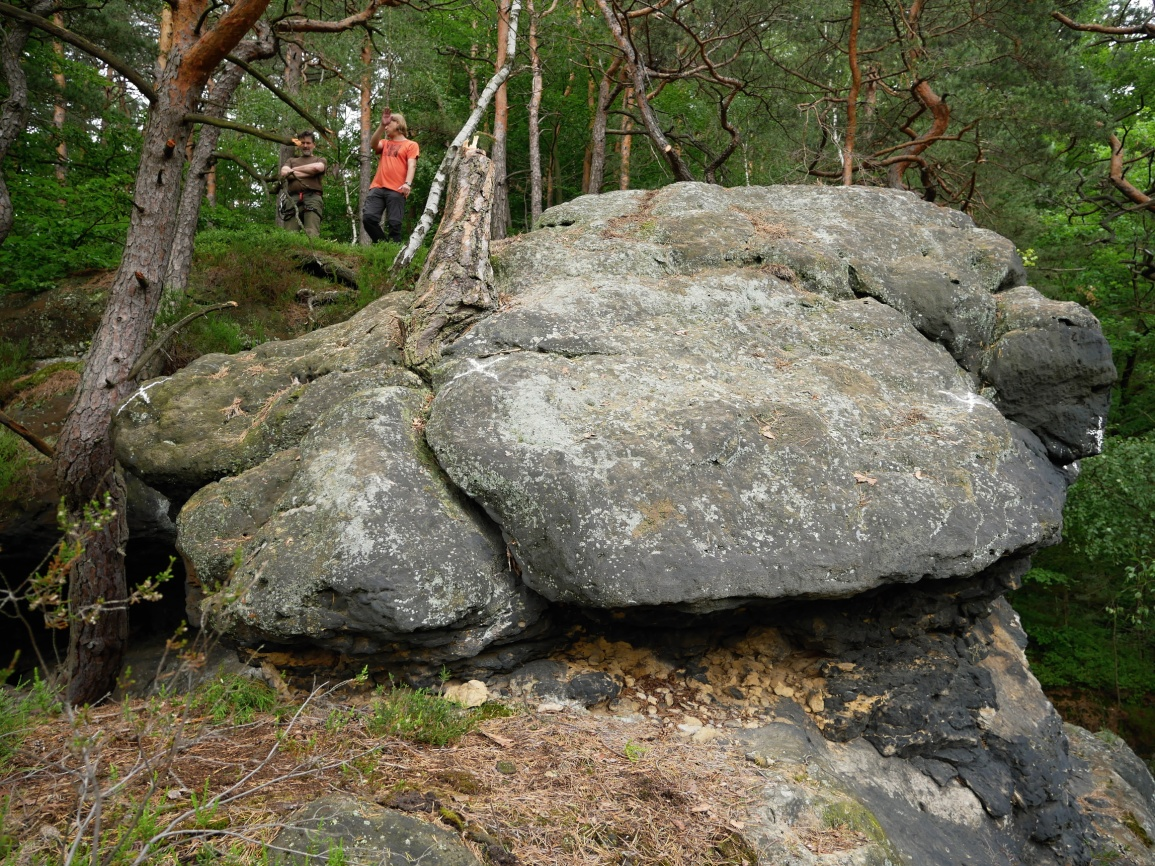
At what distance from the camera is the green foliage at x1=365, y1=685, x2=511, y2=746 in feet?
13.0

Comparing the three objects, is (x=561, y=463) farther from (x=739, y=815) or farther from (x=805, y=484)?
(x=739, y=815)

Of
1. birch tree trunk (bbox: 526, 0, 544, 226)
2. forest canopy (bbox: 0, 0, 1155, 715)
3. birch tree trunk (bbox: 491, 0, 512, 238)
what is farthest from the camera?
birch tree trunk (bbox: 526, 0, 544, 226)

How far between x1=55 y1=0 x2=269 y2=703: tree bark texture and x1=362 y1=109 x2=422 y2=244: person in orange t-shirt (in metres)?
4.34

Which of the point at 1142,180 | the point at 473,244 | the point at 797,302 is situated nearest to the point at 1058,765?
the point at 797,302

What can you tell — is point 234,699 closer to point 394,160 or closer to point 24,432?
point 24,432

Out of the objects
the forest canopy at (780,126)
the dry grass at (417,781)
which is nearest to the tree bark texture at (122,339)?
the forest canopy at (780,126)

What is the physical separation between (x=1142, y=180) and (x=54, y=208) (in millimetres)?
19374

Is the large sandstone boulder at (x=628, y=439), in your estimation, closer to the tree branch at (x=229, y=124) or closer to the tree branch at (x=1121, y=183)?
the tree branch at (x=229, y=124)

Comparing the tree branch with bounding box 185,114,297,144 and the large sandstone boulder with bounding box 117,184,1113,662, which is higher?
the tree branch with bounding box 185,114,297,144

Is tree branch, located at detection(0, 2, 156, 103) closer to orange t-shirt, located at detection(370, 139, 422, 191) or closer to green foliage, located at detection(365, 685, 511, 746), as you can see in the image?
green foliage, located at detection(365, 685, 511, 746)

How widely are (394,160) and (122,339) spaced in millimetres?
5697

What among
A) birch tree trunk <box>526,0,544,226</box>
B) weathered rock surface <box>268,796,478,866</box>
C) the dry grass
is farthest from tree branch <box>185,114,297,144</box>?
birch tree trunk <box>526,0,544,226</box>

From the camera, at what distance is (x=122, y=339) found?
5.95 m

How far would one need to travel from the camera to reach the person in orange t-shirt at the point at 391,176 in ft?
33.8
